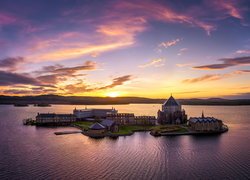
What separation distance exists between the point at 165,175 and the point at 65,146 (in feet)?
112

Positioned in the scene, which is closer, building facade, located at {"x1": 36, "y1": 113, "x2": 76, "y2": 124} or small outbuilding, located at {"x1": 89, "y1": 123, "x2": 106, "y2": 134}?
small outbuilding, located at {"x1": 89, "y1": 123, "x2": 106, "y2": 134}

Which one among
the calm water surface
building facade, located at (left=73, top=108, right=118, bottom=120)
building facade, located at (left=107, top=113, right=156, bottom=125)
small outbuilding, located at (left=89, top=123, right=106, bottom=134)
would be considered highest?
building facade, located at (left=73, top=108, right=118, bottom=120)

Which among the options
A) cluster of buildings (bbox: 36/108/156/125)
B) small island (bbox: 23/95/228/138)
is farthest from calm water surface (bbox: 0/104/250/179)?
cluster of buildings (bbox: 36/108/156/125)

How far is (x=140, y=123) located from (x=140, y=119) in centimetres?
186

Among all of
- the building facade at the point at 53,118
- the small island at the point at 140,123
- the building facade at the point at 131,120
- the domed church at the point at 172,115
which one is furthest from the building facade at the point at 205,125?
the building facade at the point at 53,118

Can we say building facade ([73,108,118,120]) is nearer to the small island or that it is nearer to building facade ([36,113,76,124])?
the small island

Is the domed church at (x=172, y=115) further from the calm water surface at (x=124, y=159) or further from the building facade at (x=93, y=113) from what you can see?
the calm water surface at (x=124, y=159)

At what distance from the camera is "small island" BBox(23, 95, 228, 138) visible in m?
95.2

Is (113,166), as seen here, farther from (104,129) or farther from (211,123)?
(211,123)

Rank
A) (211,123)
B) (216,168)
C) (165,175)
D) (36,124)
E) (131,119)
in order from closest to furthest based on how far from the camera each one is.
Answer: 1. (165,175)
2. (216,168)
3. (211,123)
4. (131,119)
5. (36,124)

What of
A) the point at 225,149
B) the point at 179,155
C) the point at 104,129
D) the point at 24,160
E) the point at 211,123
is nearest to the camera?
the point at 24,160

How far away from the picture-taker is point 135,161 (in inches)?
2196

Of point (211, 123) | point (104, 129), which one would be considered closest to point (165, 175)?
point (104, 129)

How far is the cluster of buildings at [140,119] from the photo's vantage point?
102 m
